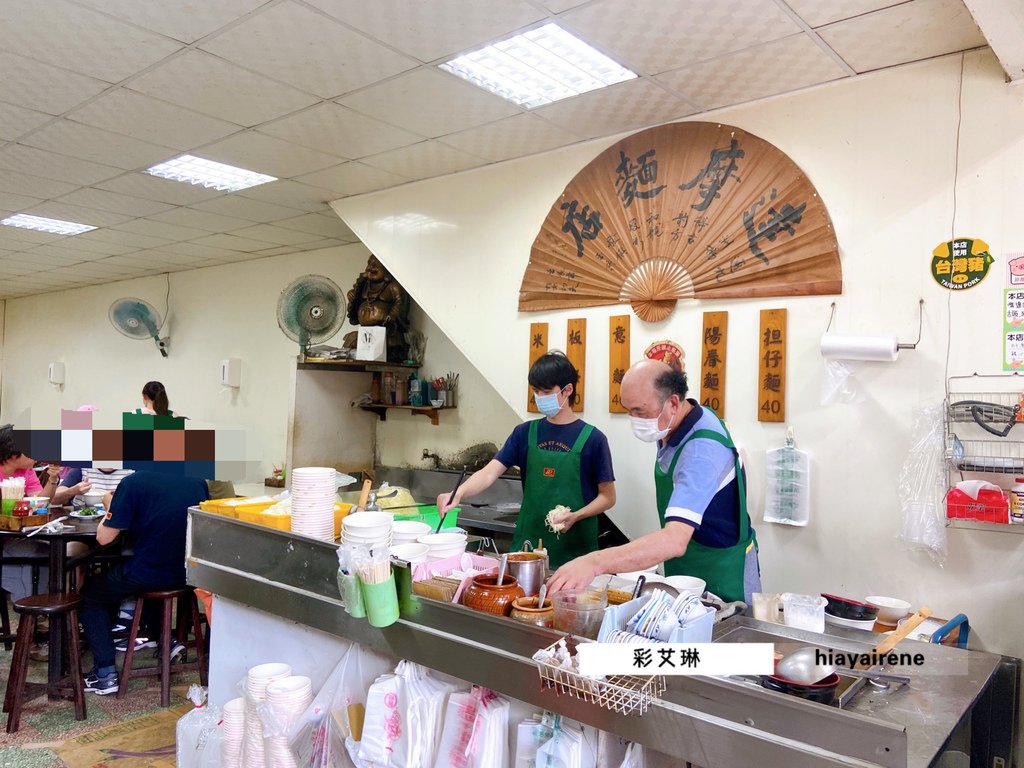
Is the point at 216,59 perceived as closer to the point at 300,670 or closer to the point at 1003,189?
the point at 300,670

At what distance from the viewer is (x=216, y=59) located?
9.82 ft

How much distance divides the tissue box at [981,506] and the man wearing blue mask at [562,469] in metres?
1.31

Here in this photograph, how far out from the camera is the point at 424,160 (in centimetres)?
425

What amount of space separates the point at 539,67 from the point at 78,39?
1791 mm

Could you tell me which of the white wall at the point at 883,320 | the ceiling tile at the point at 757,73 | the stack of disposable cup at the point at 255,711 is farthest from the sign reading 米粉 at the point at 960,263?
the stack of disposable cup at the point at 255,711

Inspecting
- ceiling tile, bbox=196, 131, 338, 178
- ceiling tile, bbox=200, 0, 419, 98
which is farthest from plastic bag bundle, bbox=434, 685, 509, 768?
ceiling tile, bbox=196, 131, 338, 178

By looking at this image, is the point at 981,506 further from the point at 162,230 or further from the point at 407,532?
the point at 162,230

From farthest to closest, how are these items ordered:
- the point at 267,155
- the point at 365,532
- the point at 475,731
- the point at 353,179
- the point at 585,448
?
the point at 353,179, the point at 267,155, the point at 585,448, the point at 365,532, the point at 475,731

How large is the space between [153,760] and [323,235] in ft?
13.5

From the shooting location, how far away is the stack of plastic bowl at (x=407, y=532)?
238 cm

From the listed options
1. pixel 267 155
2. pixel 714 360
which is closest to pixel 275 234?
pixel 267 155

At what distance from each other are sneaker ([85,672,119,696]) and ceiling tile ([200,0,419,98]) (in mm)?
3127

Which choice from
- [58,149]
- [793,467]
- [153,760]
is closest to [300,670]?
[153,760]

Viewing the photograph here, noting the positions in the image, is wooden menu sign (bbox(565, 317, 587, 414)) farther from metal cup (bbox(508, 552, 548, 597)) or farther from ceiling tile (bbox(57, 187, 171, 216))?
ceiling tile (bbox(57, 187, 171, 216))
